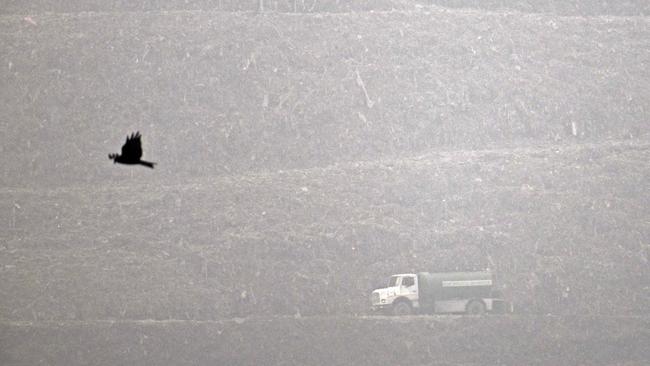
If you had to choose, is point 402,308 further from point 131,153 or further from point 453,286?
point 131,153

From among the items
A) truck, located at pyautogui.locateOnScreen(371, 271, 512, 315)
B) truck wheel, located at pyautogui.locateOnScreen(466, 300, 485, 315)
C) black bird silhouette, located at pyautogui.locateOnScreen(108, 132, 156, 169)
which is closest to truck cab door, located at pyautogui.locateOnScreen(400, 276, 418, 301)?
truck, located at pyautogui.locateOnScreen(371, 271, 512, 315)

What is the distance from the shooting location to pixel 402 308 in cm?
6097

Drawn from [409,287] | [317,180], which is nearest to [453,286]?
[409,287]

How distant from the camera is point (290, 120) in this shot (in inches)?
3206

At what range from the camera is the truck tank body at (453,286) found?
59094 millimetres

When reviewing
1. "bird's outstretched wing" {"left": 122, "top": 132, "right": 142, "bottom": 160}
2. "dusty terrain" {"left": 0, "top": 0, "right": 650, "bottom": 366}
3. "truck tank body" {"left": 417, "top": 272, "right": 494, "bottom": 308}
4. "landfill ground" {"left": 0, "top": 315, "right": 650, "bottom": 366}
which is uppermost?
"dusty terrain" {"left": 0, "top": 0, "right": 650, "bottom": 366}

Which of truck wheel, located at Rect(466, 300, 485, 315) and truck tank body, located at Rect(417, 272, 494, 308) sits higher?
truck tank body, located at Rect(417, 272, 494, 308)

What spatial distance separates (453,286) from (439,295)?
845mm

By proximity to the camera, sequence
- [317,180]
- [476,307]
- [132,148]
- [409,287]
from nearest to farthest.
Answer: [132,148], [476,307], [409,287], [317,180]

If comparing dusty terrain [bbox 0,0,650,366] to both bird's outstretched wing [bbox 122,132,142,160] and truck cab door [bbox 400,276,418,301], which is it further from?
bird's outstretched wing [bbox 122,132,142,160]

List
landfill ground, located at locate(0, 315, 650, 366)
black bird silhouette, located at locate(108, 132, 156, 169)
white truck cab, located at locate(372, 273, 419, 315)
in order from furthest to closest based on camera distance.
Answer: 1. white truck cab, located at locate(372, 273, 419, 315)
2. landfill ground, located at locate(0, 315, 650, 366)
3. black bird silhouette, located at locate(108, 132, 156, 169)

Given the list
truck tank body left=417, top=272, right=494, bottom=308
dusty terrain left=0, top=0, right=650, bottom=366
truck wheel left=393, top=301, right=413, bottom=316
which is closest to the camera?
truck tank body left=417, top=272, right=494, bottom=308

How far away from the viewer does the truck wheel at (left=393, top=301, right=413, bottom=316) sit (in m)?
60.9

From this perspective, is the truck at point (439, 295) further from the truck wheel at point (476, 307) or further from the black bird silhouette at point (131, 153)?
the black bird silhouette at point (131, 153)
